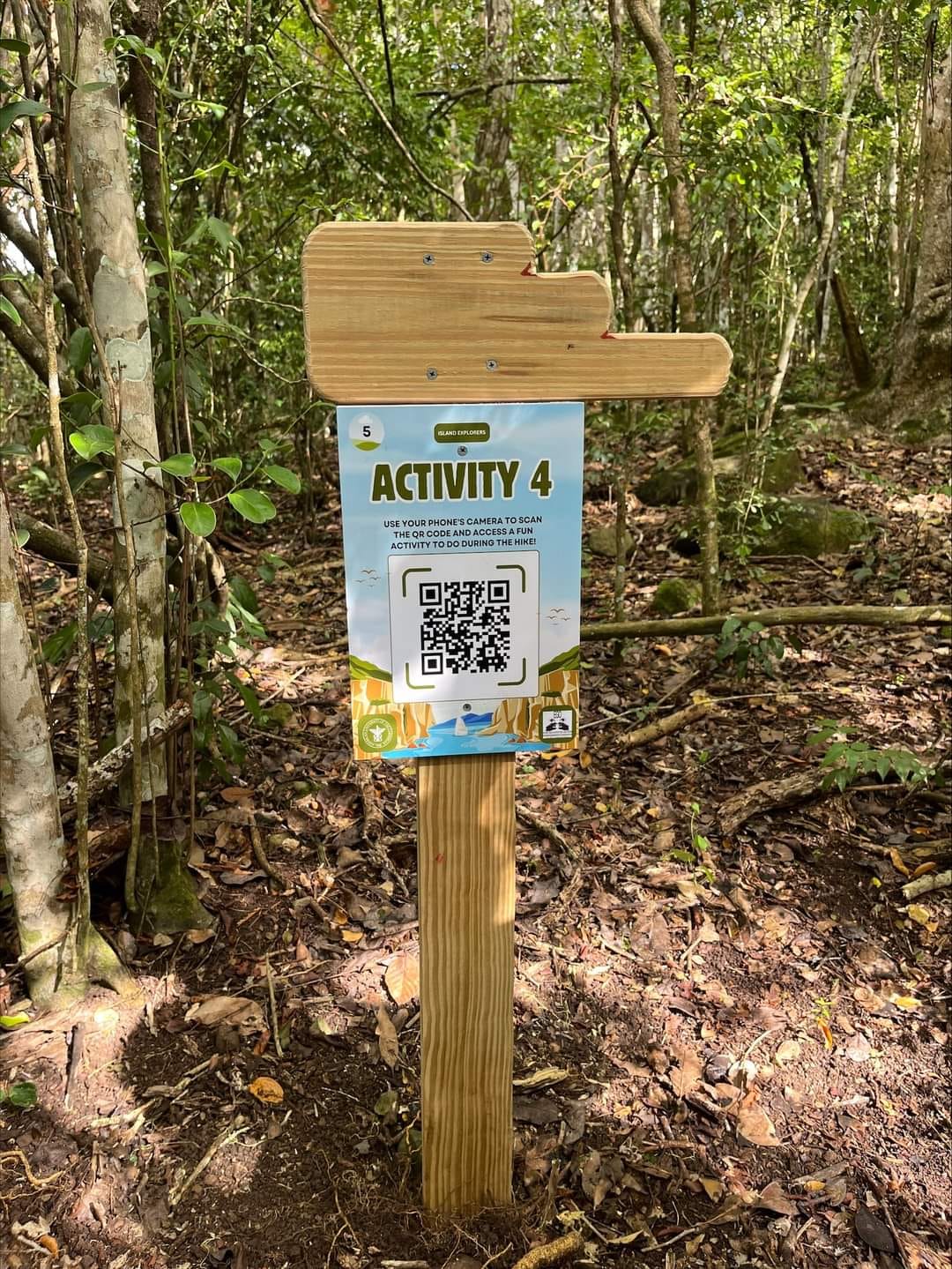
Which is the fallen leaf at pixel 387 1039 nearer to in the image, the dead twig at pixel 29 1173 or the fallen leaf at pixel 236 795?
the dead twig at pixel 29 1173

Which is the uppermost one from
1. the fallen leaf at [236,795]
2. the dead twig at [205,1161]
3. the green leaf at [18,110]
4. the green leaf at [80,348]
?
the green leaf at [18,110]

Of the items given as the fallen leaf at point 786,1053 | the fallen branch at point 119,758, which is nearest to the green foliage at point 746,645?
the fallen leaf at point 786,1053

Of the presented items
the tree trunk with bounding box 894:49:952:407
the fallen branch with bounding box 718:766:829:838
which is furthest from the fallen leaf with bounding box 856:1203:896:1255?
the tree trunk with bounding box 894:49:952:407

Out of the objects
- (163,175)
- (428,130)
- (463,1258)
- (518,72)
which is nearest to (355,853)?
(463,1258)

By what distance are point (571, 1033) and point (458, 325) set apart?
1860mm

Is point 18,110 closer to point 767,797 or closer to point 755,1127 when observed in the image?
point 755,1127

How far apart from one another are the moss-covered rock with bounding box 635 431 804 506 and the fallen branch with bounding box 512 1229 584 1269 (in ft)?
16.3

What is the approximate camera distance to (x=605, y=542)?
5.98 meters

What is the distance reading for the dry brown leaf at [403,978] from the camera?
7.99 ft

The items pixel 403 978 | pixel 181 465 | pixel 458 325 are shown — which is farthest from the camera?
pixel 403 978

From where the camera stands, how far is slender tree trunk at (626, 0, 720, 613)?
3.52 metres

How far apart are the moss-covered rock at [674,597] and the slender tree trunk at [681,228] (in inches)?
28.0

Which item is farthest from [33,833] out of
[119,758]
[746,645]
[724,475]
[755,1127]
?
[724,475]

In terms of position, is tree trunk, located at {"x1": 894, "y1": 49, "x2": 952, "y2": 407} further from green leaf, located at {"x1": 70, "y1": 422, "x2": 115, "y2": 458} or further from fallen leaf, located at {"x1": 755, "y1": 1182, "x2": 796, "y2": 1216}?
green leaf, located at {"x1": 70, "y1": 422, "x2": 115, "y2": 458}
